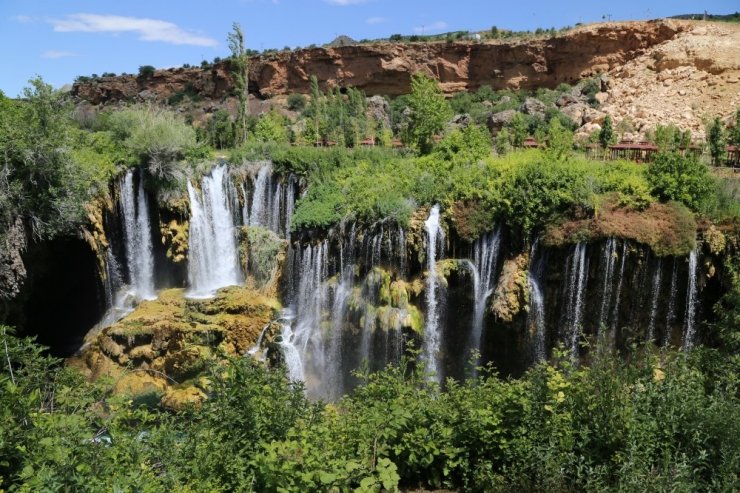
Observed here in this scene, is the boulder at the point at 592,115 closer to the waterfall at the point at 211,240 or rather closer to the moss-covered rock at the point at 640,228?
the moss-covered rock at the point at 640,228

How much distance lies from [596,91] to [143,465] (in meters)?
43.9

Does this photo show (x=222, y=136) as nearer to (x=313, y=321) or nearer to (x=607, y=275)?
(x=313, y=321)

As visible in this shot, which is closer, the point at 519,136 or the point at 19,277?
the point at 19,277

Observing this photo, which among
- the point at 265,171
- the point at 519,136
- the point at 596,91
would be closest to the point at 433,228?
the point at 265,171

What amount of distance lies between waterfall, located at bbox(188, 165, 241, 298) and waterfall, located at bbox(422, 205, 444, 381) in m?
7.53

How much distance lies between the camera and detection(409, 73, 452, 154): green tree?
21078 mm

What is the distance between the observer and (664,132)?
67.4ft

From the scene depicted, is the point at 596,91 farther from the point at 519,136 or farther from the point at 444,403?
the point at 444,403

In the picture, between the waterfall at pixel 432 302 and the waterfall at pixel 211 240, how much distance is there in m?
7.53

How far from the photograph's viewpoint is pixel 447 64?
168 ft

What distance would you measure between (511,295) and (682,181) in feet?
15.5

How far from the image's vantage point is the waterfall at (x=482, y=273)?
1398cm

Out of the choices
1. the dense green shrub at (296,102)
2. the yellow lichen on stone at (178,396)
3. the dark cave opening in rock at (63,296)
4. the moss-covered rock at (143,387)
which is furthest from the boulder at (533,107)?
the moss-covered rock at (143,387)

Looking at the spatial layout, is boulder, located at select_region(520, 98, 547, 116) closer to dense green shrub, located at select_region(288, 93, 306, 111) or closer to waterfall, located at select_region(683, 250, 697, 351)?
dense green shrub, located at select_region(288, 93, 306, 111)
